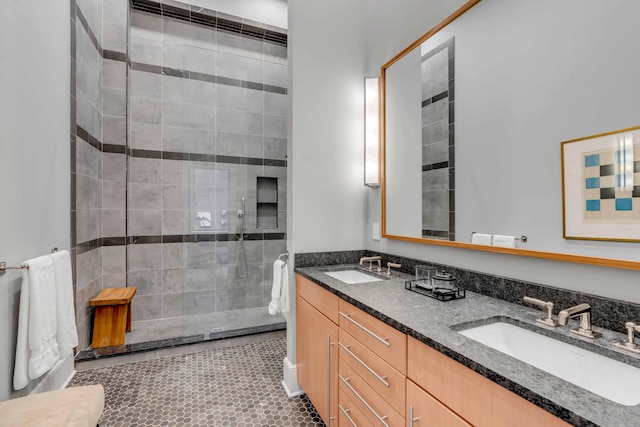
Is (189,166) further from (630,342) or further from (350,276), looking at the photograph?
(630,342)

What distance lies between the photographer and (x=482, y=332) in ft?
3.46

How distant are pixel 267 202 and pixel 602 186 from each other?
3.28 meters

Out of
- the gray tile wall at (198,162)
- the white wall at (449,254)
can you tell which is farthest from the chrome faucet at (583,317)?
the gray tile wall at (198,162)

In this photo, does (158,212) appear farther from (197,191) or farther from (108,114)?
(108,114)

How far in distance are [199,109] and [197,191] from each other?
0.96 metres

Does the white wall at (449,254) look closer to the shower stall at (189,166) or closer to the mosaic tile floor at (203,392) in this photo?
the mosaic tile floor at (203,392)

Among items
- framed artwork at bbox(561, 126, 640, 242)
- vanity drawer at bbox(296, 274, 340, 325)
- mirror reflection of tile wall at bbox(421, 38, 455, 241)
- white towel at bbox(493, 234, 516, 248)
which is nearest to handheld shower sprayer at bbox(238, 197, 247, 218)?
vanity drawer at bbox(296, 274, 340, 325)

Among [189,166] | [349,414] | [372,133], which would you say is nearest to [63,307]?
[349,414]

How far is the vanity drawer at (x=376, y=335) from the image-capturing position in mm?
1032

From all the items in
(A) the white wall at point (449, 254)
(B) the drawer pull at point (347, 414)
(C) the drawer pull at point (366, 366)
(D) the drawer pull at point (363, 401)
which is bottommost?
(B) the drawer pull at point (347, 414)

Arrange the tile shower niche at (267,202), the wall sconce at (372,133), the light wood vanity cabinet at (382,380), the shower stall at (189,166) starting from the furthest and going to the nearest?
the tile shower niche at (267,202) → the shower stall at (189,166) → the wall sconce at (372,133) → the light wood vanity cabinet at (382,380)

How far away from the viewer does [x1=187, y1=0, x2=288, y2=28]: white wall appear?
3.41 m

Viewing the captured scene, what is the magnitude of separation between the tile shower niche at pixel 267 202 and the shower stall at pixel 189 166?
1 centimetres

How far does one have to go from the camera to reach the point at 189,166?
11.2 feet
